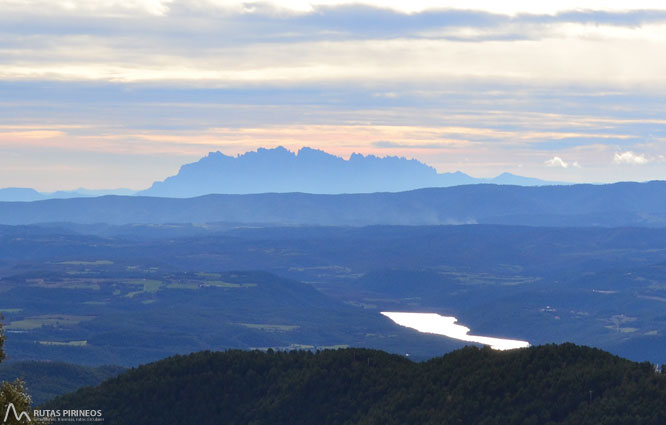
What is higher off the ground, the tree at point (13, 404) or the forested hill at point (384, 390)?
the tree at point (13, 404)

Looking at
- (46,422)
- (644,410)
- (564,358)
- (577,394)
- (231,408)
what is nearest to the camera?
(46,422)

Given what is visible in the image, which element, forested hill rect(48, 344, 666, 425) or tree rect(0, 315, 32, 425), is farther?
Result: forested hill rect(48, 344, 666, 425)

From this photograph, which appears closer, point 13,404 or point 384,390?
point 13,404

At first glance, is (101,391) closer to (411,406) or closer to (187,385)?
(187,385)

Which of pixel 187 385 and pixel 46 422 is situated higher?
pixel 46 422

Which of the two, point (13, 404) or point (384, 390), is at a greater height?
point (13, 404)

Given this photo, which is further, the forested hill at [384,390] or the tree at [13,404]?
the forested hill at [384,390]

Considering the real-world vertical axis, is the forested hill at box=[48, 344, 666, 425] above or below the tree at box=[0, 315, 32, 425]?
below

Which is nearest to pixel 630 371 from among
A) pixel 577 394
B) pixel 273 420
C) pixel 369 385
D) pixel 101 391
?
pixel 577 394
